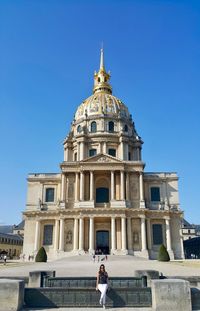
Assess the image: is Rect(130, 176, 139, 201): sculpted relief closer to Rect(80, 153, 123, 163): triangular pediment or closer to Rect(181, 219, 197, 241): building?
Rect(80, 153, 123, 163): triangular pediment

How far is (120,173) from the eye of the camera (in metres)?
48.4

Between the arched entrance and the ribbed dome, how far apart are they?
56.4 feet

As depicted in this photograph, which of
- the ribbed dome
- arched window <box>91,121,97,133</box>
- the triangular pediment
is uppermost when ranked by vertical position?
the ribbed dome

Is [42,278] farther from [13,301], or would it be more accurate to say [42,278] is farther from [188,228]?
[188,228]

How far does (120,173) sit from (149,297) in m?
39.4

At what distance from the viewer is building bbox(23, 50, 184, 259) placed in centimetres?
4519

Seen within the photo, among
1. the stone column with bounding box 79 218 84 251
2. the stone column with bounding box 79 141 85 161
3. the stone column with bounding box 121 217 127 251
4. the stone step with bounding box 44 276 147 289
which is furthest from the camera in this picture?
the stone column with bounding box 79 141 85 161

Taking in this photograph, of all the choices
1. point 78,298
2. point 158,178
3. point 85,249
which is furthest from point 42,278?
point 158,178

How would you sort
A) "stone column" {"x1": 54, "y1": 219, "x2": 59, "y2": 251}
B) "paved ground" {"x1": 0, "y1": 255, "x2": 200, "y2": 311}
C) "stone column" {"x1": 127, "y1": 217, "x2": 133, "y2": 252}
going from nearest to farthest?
"paved ground" {"x1": 0, "y1": 255, "x2": 200, "y2": 311}
"stone column" {"x1": 127, "y1": 217, "x2": 133, "y2": 252}
"stone column" {"x1": 54, "y1": 219, "x2": 59, "y2": 251}

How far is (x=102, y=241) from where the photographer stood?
46.4 meters

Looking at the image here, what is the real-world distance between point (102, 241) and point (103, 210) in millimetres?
5236

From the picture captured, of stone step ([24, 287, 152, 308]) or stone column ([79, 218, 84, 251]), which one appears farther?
stone column ([79, 218, 84, 251])

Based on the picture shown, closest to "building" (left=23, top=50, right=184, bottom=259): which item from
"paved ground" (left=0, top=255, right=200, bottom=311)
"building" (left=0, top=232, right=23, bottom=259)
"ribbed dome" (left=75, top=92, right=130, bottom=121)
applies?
"paved ground" (left=0, top=255, right=200, bottom=311)

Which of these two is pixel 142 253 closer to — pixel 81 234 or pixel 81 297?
pixel 81 234
